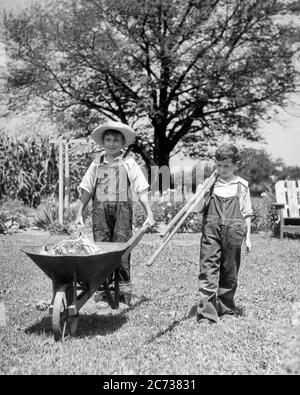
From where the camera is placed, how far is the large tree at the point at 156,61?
1984 centimetres

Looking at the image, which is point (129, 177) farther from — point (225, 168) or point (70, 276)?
point (70, 276)

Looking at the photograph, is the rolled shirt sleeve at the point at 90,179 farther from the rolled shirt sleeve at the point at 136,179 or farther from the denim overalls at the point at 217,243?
the denim overalls at the point at 217,243

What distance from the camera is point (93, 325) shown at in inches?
171

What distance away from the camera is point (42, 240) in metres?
9.79

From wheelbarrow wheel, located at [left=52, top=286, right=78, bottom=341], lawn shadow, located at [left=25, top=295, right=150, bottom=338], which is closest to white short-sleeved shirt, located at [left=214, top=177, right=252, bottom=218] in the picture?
lawn shadow, located at [left=25, top=295, right=150, bottom=338]

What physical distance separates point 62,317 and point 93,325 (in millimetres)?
429

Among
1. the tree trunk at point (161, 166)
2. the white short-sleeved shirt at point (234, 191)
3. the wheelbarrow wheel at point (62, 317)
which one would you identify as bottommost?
the wheelbarrow wheel at point (62, 317)

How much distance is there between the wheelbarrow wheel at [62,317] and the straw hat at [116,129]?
1583 mm

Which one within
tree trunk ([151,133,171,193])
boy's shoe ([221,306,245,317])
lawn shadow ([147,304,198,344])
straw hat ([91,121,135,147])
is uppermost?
tree trunk ([151,133,171,193])

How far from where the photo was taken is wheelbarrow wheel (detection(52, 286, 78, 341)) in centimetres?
370

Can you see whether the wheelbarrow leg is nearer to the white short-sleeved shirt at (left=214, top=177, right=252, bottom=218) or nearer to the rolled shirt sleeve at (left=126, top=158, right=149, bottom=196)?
the rolled shirt sleeve at (left=126, top=158, right=149, bottom=196)

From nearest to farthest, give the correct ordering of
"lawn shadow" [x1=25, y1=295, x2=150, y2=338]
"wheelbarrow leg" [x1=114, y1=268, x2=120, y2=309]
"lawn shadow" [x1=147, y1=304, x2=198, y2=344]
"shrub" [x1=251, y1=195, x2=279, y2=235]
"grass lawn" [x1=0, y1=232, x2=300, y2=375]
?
"grass lawn" [x1=0, y1=232, x2=300, y2=375], "lawn shadow" [x1=147, y1=304, x2=198, y2=344], "lawn shadow" [x1=25, y1=295, x2=150, y2=338], "wheelbarrow leg" [x1=114, y1=268, x2=120, y2=309], "shrub" [x1=251, y1=195, x2=279, y2=235]

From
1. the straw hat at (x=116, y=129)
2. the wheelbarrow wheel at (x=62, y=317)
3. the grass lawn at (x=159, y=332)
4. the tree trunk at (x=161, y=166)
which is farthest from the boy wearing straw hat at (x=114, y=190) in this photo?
the tree trunk at (x=161, y=166)
